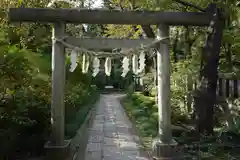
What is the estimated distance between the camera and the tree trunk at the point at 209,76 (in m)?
6.50

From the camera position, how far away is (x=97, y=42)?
220 inches

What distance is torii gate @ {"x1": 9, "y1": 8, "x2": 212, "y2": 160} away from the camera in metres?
5.48

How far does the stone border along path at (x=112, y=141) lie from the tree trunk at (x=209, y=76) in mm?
1663

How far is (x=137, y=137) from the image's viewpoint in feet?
26.5

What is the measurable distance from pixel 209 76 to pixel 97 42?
285 cm

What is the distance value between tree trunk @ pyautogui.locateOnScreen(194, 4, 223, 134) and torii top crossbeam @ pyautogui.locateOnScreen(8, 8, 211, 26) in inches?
35.0

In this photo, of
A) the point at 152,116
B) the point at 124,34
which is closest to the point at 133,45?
the point at 152,116

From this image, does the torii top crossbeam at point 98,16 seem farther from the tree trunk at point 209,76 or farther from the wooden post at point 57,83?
the tree trunk at point 209,76

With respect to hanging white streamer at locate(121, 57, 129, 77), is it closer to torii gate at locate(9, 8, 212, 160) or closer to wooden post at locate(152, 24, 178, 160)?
torii gate at locate(9, 8, 212, 160)

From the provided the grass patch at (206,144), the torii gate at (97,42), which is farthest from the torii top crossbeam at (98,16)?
the grass patch at (206,144)

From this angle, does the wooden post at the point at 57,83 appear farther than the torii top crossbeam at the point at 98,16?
Yes

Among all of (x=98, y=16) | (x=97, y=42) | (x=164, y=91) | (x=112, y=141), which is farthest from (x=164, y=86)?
(x=112, y=141)

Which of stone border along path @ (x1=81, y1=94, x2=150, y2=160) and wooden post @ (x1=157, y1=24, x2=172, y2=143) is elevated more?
wooden post @ (x1=157, y1=24, x2=172, y2=143)

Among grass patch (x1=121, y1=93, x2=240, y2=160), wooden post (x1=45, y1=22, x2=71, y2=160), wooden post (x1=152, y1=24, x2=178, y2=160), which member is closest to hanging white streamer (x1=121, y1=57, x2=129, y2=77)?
wooden post (x1=152, y1=24, x2=178, y2=160)
